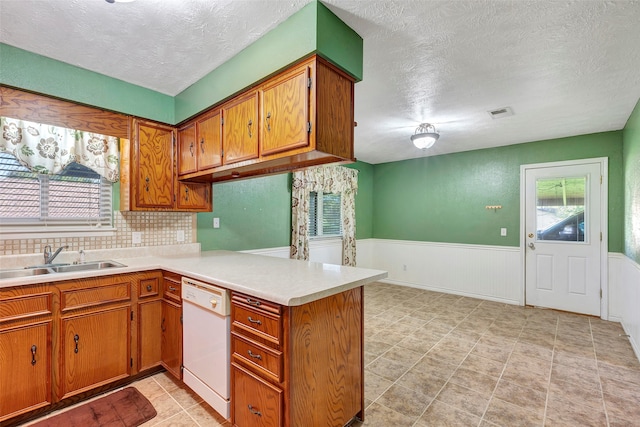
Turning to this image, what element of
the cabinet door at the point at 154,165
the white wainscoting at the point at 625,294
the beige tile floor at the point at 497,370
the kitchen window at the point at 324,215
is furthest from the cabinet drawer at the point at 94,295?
the white wainscoting at the point at 625,294

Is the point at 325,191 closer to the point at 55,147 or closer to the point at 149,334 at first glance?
the point at 149,334

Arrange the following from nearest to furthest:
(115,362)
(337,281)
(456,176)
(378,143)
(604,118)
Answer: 1. (337,281)
2. (115,362)
3. (604,118)
4. (378,143)
5. (456,176)

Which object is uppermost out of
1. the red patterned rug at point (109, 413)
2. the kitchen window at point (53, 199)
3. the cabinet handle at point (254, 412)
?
the kitchen window at point (53, 199)

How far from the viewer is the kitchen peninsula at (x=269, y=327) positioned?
4.78ft

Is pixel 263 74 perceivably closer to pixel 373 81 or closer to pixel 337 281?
pixel 373 81

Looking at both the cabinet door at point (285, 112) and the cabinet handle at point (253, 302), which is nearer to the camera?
the cabinet handle at point (253, 302)

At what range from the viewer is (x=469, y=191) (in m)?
4.77

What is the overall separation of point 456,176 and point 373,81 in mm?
3053

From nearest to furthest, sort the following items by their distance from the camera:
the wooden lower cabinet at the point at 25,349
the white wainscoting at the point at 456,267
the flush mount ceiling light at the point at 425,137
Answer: the wooden lower cabinet at the point at 25,349 → the flush mount ceiling light at the point at 425,137 → the white wainscoting at the point at 456,267

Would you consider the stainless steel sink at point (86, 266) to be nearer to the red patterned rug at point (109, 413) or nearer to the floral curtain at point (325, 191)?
the red patterned rug at point (109, 413)

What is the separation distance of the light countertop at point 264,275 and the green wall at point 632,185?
2726mm

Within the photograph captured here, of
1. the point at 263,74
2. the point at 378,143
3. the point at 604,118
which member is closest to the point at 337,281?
the point at 263,74

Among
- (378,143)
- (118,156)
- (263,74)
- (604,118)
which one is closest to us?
(263,74)

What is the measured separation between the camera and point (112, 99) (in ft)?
8.34
